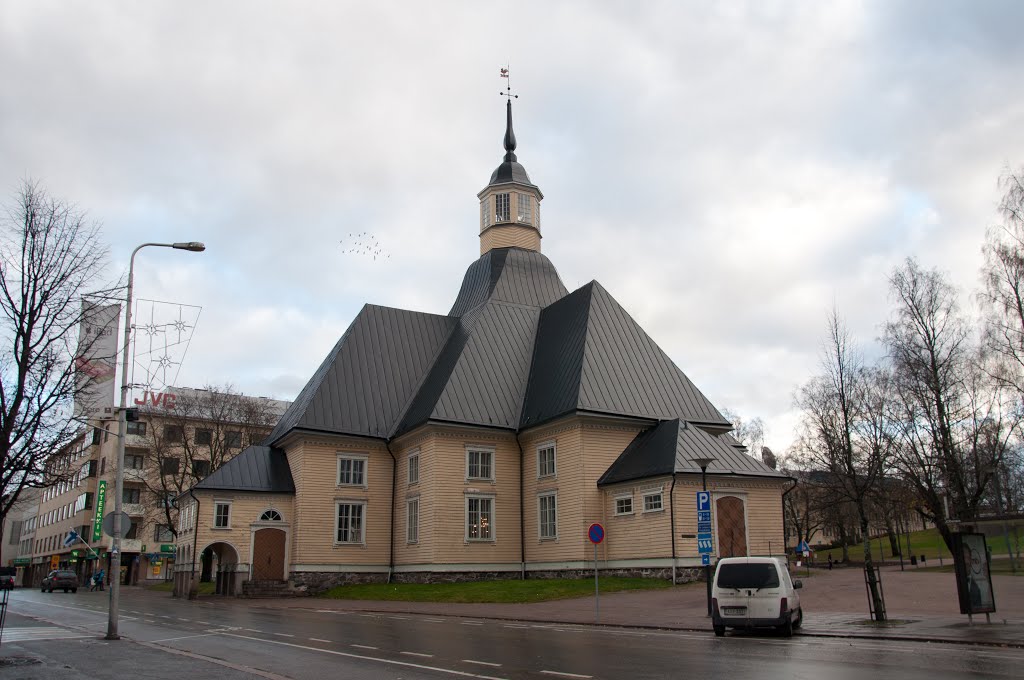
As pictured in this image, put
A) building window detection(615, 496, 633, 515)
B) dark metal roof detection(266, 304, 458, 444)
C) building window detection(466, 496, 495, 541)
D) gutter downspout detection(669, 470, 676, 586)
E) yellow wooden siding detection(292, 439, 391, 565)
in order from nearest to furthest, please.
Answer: gutter downspout detection(669, 470, 676, 586) < building window detection(615, 496, 633, 515) < building window detection(466, 496, 495, 541) < yellow wooden siding detection(292, 439, 391, 565) < dark metal roof detection(266, 304, 458, 444)

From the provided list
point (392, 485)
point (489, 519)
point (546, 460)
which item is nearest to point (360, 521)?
point (392, 485)

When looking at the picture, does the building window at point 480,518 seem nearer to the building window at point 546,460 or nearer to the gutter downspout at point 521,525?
the gutter downspout at point 521,525

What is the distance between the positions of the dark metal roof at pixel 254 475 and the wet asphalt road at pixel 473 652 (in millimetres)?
16172

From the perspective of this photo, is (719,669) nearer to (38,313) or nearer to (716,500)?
(38,313)

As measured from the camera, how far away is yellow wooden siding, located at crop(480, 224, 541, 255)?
4775 cm

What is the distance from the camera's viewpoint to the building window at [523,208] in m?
48.3

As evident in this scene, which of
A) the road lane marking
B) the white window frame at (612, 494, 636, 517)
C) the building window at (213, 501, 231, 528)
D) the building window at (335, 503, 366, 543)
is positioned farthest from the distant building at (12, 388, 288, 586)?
the road lane marking

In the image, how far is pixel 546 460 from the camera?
121ft

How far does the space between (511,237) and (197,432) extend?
27495 mm

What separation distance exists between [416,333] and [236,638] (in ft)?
95.0

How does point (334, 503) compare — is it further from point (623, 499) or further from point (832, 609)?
point (832, 609)

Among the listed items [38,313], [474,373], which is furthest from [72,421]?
[474,373]

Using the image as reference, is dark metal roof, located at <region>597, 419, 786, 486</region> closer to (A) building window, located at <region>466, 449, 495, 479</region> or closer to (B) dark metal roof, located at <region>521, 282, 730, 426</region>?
(B) dark metal roof, located at <region>521, 282, 730, 426</region>

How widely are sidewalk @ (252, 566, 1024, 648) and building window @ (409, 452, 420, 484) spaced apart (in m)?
7.06
